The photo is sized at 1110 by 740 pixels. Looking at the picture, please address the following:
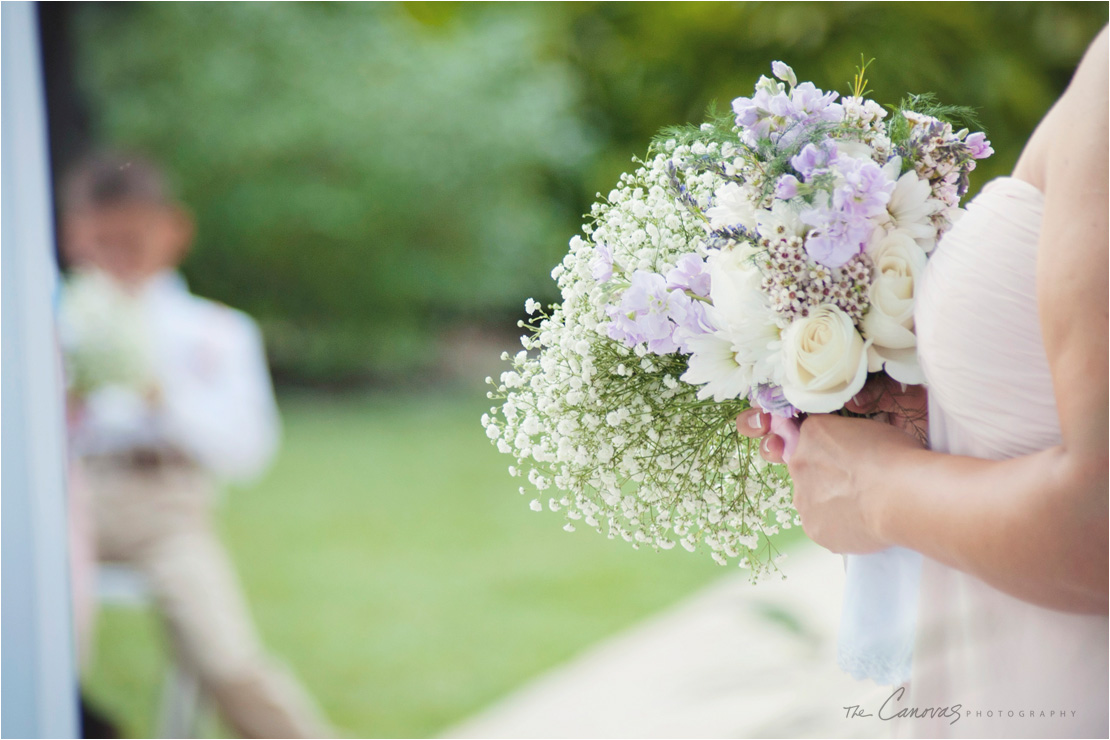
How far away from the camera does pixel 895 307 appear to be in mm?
900

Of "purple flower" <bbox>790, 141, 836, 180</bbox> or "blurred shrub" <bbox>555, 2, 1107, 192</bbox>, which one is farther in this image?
"blurred shrub" <bbox>555, 2, 1107, 192</bbox>

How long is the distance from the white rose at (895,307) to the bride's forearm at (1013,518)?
0.09 m

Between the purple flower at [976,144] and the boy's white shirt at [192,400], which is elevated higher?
the boy's white shirt at [192,400]

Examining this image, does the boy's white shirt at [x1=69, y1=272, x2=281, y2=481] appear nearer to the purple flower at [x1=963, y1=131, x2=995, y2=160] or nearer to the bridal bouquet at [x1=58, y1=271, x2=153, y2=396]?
the bridal bouquet at [x1=58, y1=271, x2=153, y2=396]

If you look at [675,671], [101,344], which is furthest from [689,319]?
[675,671]

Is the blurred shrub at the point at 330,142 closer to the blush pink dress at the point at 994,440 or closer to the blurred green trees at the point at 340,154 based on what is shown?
the blurred green trees at the point at 340,154

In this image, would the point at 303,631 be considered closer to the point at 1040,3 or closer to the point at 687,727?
the point at 687,727

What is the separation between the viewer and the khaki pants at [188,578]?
10.4 ft

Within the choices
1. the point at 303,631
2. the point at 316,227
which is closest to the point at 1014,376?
the point at 303,631

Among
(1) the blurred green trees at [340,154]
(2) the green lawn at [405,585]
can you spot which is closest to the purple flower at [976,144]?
(2) the green lawn at [405,585]

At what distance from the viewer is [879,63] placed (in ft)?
4.95

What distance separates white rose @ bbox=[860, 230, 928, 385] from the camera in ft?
2.96

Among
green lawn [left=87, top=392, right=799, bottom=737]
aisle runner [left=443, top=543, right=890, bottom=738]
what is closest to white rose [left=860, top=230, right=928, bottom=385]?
aisle runner [left=443, top=543, right=890, bottom=738]

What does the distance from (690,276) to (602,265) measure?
0.10 m
